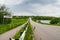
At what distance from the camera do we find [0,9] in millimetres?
70750

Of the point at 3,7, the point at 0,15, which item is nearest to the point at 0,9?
the point at 3,7

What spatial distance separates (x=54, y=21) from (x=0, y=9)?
20.8 meters

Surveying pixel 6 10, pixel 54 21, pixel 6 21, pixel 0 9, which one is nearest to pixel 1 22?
pixel 6 21

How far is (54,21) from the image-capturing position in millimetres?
76875

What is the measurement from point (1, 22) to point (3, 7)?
51.6 feet

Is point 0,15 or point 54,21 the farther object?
point 54,21

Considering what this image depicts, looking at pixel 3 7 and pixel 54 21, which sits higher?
pixel 3 7

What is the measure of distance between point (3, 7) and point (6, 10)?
176 cm

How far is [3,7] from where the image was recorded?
7531 centimetres

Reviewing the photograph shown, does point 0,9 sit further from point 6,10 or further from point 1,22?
point 1,22

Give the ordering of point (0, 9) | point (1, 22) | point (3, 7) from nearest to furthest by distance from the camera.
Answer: point (1, 22)
point (0, 9)
point (3, 7)

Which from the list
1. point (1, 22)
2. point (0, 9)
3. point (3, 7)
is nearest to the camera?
point (1, 22)

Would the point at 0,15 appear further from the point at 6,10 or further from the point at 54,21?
the point at 54,21

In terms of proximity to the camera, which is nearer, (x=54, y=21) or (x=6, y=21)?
(x=6, y=21)
